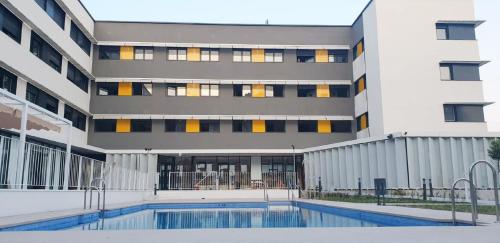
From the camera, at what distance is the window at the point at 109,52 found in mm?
28641

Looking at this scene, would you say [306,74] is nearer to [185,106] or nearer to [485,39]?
[185,106]

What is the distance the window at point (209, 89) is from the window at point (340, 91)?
27.3 ft

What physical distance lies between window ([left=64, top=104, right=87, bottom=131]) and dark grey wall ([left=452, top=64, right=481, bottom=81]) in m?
23.5

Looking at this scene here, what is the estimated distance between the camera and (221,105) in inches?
1124

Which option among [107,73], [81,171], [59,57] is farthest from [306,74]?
[81,171]

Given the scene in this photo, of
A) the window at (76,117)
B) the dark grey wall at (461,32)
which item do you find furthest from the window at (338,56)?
the window at (76,117)

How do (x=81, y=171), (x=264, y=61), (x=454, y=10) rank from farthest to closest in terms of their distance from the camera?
(x=264, y=61), (x=454, y=10), (x=81, y=171)

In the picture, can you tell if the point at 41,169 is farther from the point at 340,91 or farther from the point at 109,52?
the point at 340,91

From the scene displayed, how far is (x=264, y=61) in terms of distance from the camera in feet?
96.4

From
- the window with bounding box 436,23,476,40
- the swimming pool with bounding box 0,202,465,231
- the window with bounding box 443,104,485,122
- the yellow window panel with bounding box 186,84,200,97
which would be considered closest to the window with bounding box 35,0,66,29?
the yellow window panel with bounding box 186,84,200,97

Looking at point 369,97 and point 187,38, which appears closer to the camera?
point 369,97

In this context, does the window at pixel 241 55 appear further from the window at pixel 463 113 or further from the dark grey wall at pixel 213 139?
the window at pixel 463 113

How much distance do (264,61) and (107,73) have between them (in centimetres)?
1096

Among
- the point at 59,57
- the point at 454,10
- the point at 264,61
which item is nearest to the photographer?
the point at 59,57
